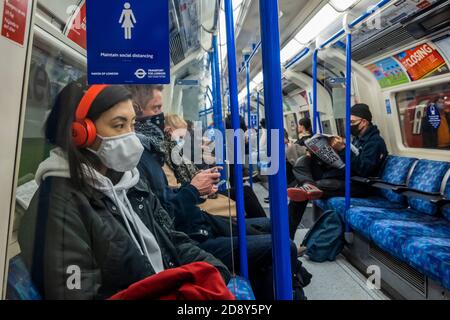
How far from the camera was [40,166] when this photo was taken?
1090 millimetres

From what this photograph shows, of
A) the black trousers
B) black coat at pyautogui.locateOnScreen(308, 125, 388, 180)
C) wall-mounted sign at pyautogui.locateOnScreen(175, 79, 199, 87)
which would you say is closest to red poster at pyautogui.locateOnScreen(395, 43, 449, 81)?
black coat at pyautogui.locateOnScreen(308, 125, 388, 180)

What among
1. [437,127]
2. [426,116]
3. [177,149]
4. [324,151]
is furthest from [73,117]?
[426,116]

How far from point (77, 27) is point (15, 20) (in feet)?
0.69

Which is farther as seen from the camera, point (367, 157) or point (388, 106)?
point (388, 106)

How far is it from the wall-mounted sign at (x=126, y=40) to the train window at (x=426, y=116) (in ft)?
11.9

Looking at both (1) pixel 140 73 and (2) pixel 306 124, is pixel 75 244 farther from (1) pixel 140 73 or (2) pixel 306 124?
(2) pixel 306 124

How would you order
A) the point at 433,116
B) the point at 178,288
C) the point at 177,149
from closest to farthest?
1. the point at 178,288
2. the point at 177,149
3. the point at 433,116

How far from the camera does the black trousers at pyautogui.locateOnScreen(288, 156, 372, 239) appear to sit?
4.10m

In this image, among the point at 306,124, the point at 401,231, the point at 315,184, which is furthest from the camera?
the point at 306,124

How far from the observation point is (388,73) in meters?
4.52

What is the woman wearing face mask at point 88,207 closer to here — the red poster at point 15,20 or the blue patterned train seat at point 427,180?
the red poster at point 15,20

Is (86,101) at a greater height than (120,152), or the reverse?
(86,101)
